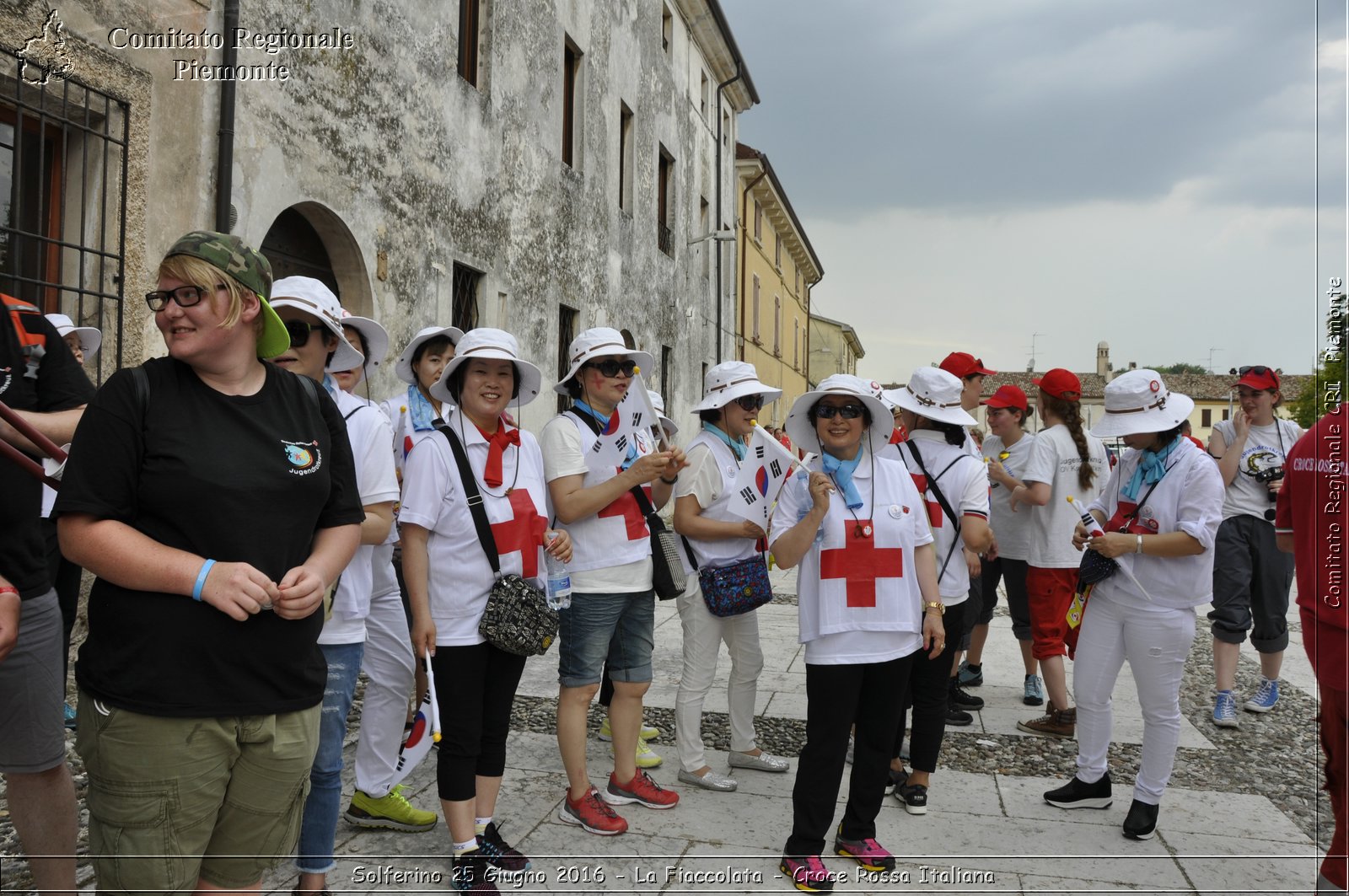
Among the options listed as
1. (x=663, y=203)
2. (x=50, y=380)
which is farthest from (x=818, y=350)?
(x=50, y=380)

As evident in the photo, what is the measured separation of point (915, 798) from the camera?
418cm

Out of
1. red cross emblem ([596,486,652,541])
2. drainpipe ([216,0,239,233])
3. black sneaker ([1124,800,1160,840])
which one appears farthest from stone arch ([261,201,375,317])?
black sneaker ([1124,800,1160,840])

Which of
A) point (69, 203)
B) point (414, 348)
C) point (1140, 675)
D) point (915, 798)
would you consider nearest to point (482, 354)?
point (414, 348)

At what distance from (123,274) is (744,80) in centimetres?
2164

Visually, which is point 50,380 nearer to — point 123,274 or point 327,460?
point 327,460

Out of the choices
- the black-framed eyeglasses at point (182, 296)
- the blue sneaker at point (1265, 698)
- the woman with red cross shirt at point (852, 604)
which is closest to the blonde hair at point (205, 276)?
the black-framed eyeglasses at point (182, 296)

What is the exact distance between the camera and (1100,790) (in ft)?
13.9

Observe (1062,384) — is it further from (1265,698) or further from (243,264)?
(243,264)

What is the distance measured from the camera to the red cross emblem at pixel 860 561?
11.6ft

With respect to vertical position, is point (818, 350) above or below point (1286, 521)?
above

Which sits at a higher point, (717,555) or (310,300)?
(310,300)

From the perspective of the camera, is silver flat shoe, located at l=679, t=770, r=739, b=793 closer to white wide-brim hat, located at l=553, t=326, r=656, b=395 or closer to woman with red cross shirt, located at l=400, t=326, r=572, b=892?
woman with red cross shirt, located at l=400, t=326, r=572, b=892

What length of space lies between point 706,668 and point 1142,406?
2261 mm

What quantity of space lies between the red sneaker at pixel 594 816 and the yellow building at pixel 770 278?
1766 cm
